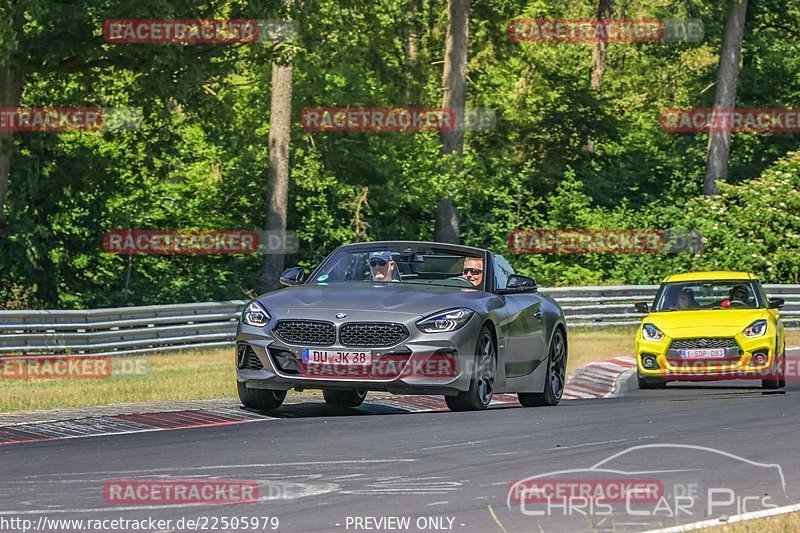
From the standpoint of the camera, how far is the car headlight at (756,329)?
19031 mm

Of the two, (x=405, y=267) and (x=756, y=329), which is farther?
(x=756, y=329)

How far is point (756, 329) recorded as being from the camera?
19141mm

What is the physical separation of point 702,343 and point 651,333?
30.8 inches

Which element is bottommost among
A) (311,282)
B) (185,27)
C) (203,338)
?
(203,338)

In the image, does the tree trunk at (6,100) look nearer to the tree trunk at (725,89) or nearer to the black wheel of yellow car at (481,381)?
the black wheel of yellow car at (481,381)

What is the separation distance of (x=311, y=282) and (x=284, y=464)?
4843mm

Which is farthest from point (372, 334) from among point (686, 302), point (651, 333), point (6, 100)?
point (6, 100)

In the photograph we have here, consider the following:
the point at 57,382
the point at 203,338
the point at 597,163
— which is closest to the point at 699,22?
the point at 597,163

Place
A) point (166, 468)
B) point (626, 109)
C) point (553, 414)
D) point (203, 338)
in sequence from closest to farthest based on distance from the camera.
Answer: point (166, 468) → point (553, 414) → point (203, 338) → point (626, 109)

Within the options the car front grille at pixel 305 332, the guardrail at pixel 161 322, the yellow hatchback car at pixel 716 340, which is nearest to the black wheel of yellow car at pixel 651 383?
the yellow hatchback car at pixel 716 340

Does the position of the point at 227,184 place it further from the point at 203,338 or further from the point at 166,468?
the point at 166,468

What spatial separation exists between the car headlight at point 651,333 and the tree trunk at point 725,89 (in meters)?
24.2

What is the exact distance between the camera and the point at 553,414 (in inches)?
555

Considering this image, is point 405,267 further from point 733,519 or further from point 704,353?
point 733,519
